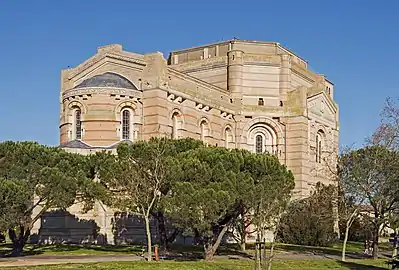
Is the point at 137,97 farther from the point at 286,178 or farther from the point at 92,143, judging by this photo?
the point at 286,178

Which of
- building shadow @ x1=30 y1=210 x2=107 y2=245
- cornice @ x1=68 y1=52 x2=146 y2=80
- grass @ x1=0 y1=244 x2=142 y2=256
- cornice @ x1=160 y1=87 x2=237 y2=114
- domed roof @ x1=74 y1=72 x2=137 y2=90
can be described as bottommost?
grass @ x1=0 y1=244 x2=142 y2=256

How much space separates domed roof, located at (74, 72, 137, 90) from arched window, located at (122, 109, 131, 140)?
230 centimetres

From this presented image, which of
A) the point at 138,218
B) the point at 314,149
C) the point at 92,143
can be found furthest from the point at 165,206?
the point at 314,149

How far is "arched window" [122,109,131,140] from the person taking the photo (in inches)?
2098

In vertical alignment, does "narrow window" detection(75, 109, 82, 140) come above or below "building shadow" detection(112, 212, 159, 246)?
above

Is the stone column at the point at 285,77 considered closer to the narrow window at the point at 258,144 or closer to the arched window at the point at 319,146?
the narrow window at the point at 258,144

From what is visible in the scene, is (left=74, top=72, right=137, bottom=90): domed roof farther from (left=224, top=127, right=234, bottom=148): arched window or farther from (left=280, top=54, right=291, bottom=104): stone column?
(left=280, top=54, right=291, bottom=104): stone column

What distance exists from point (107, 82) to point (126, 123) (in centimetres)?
397

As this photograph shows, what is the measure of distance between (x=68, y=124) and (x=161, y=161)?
2053 cm

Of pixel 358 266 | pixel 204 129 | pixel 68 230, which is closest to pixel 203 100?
pixel 204 129

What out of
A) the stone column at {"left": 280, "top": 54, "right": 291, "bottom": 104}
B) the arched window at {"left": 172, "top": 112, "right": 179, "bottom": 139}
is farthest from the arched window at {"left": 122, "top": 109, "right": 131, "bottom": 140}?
the stone column at {"left": 280, "top": 54, "right": 291, "bottom": 104}

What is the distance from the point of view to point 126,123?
53500 millimetres

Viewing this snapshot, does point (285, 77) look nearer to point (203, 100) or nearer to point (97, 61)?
point (203, 100)

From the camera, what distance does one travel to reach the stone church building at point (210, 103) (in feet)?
172
